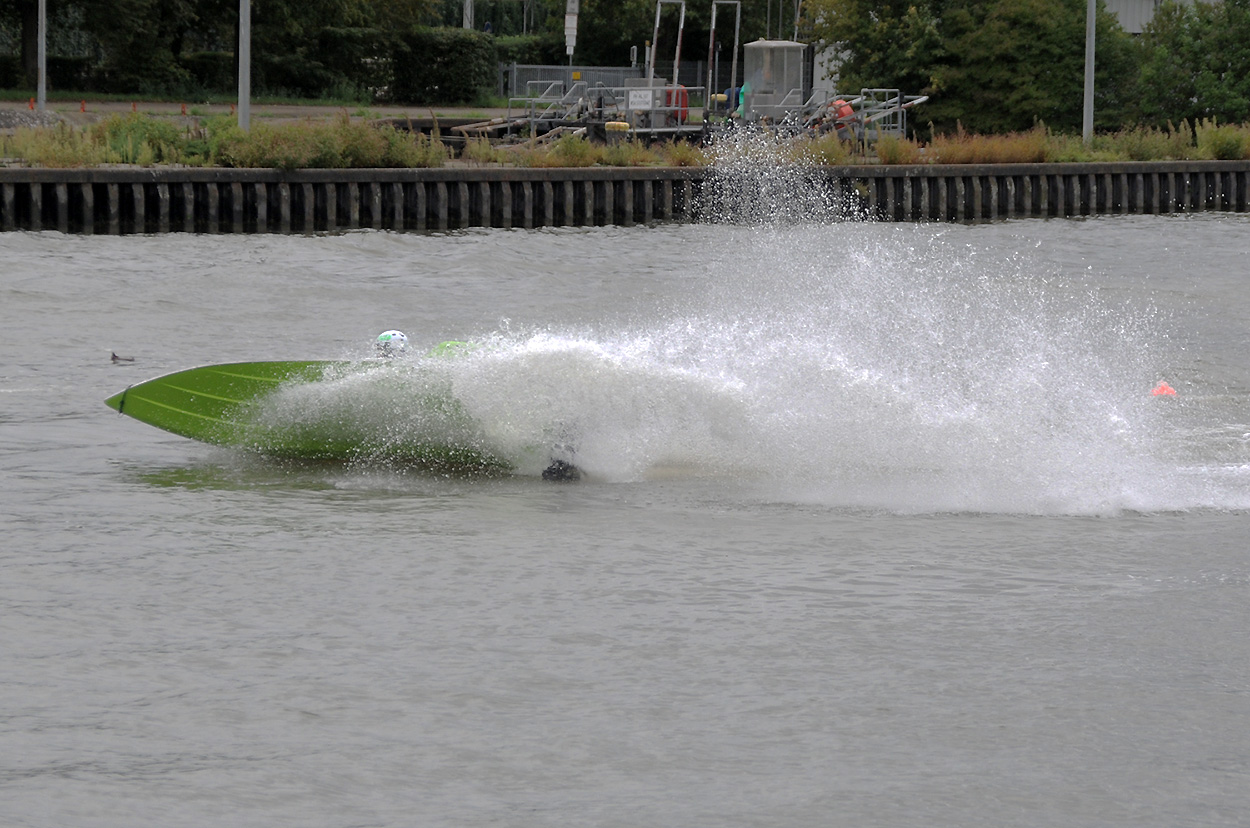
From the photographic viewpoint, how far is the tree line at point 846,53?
46.1m

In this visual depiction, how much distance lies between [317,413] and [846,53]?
44.1 m

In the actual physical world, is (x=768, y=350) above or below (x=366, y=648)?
above

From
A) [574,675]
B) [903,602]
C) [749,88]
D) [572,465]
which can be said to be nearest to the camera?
[574,675]

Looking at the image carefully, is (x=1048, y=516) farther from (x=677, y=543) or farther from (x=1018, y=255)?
(x=1018, y=255)

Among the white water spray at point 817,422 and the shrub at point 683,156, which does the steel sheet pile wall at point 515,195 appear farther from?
the white water spray at point 817,422

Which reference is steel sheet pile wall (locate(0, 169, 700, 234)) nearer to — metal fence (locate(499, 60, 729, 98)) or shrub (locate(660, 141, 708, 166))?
shrub (locate(660, 141, 708, 166))

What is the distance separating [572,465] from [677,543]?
1998 mm

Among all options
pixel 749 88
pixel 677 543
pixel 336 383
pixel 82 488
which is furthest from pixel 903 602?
pixel 749 88

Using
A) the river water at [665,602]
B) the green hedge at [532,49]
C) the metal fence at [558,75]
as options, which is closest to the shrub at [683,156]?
the metal fence at [558,75]

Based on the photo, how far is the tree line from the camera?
46.1 m

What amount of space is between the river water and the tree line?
29.4 meters

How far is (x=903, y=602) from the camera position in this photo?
9266 mm

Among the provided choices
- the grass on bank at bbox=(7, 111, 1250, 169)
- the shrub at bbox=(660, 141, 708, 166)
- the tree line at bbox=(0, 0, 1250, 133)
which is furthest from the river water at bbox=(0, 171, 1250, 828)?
the tree line at bbox=(0, 0, 1250, 133)

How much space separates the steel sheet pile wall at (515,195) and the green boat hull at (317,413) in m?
17.9
